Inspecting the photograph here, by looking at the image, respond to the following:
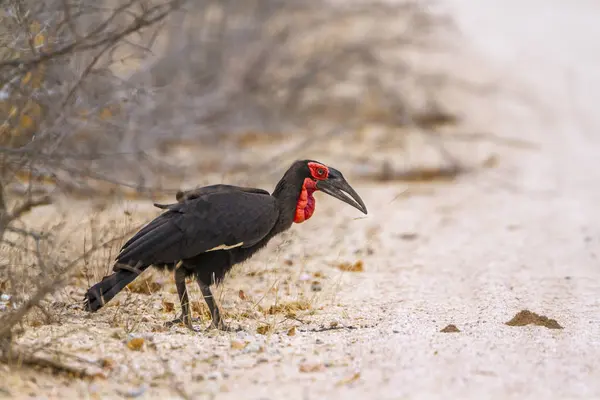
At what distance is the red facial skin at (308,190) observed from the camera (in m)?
5.05

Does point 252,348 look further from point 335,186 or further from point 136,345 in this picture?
point 335,186

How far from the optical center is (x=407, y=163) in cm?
1049

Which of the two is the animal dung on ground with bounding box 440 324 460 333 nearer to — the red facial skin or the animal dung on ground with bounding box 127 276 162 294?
the red facial skin

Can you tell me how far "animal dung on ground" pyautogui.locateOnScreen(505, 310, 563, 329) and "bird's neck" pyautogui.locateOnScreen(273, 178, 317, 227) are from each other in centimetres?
122

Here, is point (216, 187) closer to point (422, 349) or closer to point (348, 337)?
point (348, 337)

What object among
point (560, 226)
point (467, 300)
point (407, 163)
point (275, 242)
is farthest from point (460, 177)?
point (467, 300)

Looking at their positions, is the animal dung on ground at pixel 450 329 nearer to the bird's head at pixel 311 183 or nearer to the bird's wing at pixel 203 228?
the bird's head at pixel 311 183

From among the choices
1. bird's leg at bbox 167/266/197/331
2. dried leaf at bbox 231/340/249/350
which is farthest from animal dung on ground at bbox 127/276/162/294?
dried leaf at bbox 231/340/249/350

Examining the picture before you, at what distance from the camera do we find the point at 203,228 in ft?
15.1

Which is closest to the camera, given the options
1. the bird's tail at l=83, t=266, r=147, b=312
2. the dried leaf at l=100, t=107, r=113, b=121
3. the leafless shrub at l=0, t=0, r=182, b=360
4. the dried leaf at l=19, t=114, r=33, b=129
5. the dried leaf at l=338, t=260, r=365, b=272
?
the leafless shrub at l=0, t=0, r=182, b=360

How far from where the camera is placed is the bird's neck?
16.4 feet

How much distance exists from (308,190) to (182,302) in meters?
0.94

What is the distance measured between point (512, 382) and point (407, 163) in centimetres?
688

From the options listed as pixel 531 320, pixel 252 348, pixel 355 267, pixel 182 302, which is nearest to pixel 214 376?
pixel 252 348
